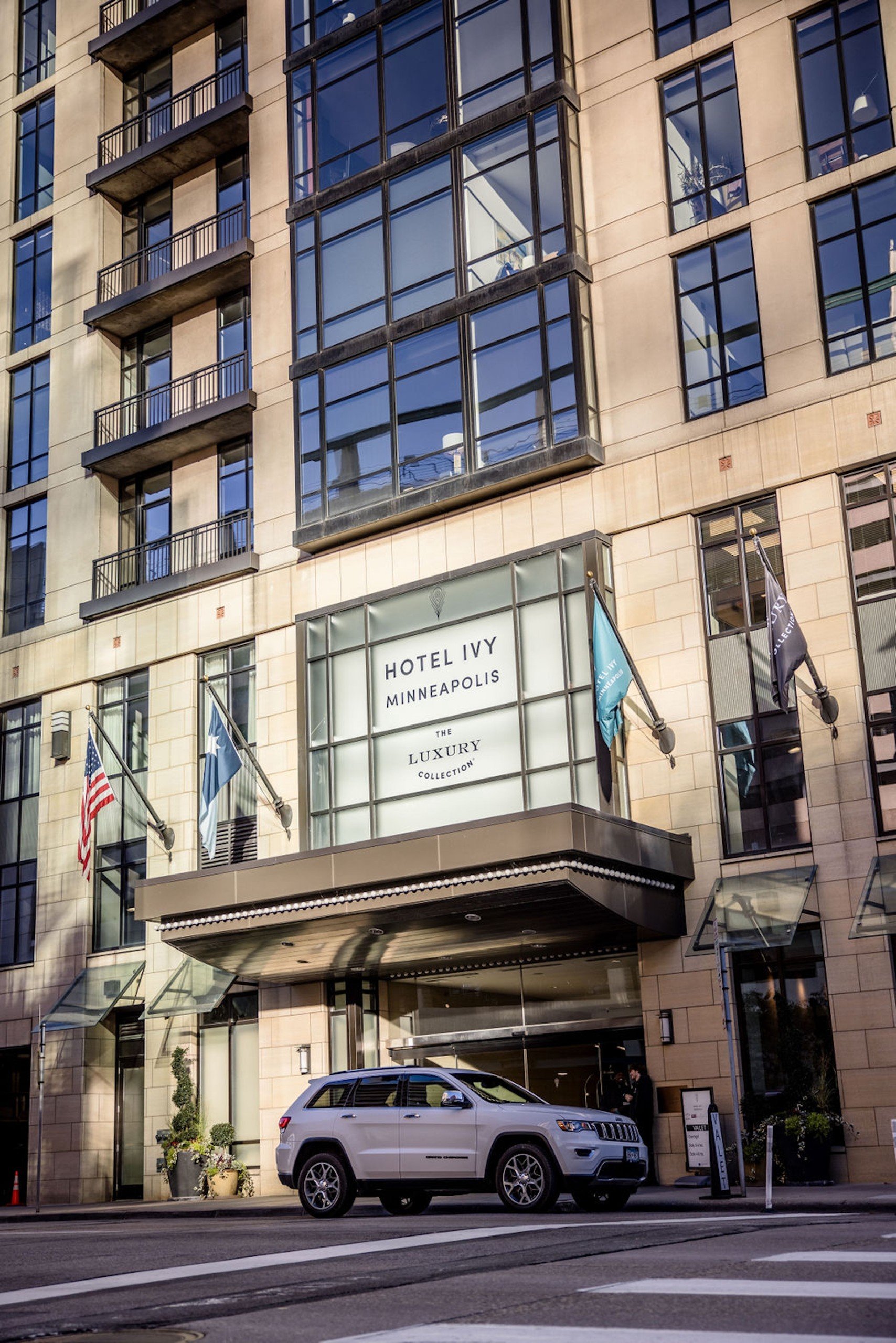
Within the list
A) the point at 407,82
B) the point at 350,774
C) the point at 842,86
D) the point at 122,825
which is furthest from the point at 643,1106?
the point at 407,82

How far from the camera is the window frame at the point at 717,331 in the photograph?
2616cm

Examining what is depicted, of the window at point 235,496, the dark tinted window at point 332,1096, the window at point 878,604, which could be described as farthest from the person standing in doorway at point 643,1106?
the window at point 235,496

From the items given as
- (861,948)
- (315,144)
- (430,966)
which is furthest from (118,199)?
(861,948)

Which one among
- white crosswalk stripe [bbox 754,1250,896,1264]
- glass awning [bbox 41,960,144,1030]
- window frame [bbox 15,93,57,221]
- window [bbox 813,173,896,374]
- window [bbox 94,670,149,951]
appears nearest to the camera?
white crosswalk stripe [bbox 754,1250,896,1264]

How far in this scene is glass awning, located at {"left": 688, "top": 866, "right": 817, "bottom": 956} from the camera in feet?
75.0

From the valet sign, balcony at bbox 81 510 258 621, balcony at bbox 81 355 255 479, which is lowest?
the valet sign

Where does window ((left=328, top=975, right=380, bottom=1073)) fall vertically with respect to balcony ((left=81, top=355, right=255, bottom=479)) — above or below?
below

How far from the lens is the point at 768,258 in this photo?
86.2ft

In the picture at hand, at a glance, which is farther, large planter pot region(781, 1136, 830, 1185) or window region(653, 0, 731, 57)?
window region(653, 0, 731, 57)

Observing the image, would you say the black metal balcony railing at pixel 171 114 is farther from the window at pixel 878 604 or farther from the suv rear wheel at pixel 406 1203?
the suv rear wheel at pixel 406 1203

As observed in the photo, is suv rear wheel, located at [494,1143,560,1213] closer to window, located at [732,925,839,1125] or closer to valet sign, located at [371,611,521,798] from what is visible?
window, located at [732,925,839,1125]

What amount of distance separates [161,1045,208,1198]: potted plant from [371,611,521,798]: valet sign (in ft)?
24.3

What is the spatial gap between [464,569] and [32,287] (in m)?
18.7

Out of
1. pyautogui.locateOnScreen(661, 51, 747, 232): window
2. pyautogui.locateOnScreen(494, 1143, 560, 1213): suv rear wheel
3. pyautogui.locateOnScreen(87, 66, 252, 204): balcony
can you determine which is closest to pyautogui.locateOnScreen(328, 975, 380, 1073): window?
pyautogui.locateOnScreen(494, 1143, 560, 1213): suv rear wheel
